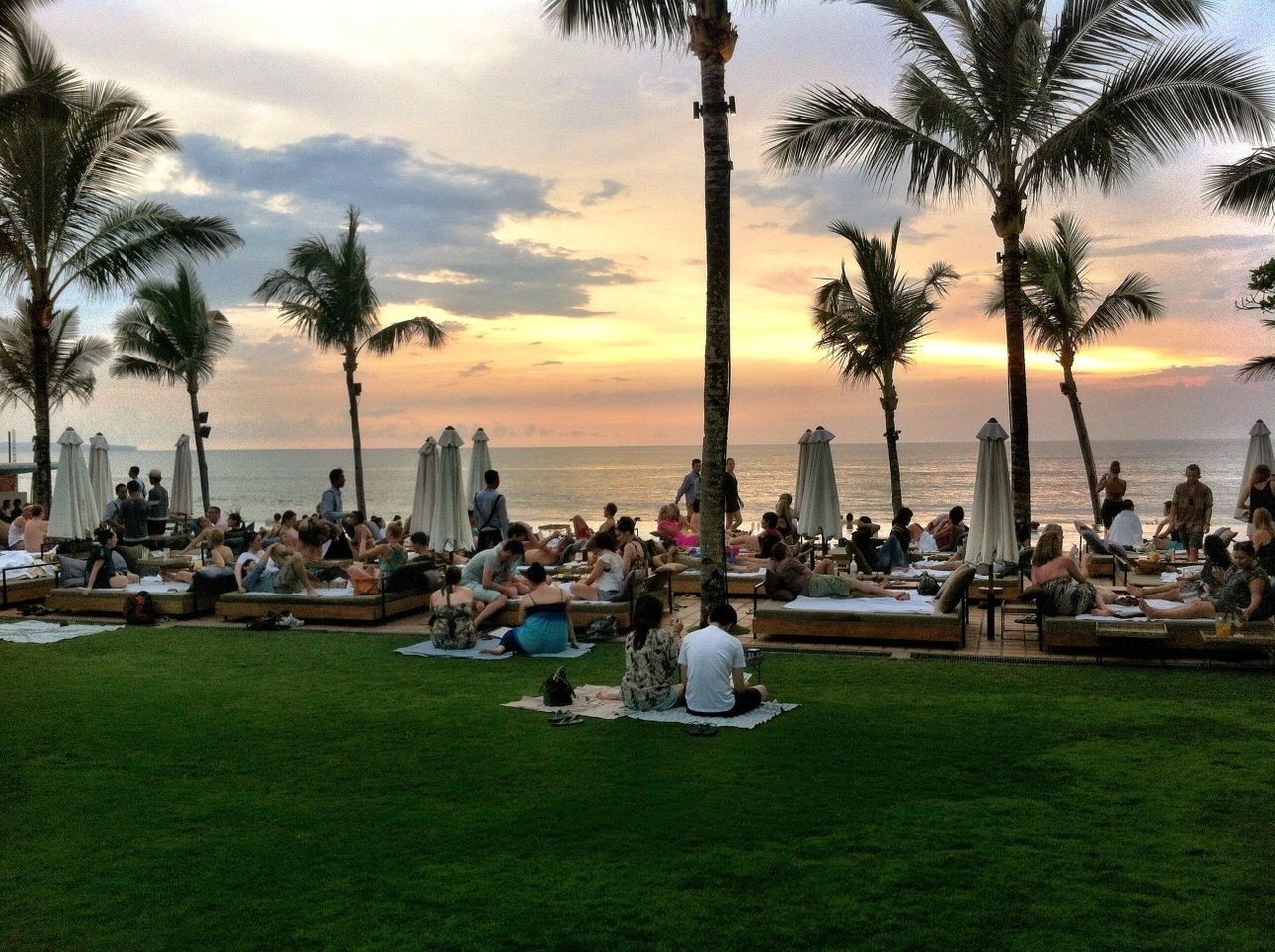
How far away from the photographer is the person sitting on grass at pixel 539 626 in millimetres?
10461

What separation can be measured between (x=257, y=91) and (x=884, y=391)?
14250 millimetres

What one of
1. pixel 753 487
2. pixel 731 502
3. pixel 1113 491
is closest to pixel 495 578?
pixel 731 502

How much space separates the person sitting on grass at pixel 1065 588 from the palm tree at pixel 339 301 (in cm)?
1965

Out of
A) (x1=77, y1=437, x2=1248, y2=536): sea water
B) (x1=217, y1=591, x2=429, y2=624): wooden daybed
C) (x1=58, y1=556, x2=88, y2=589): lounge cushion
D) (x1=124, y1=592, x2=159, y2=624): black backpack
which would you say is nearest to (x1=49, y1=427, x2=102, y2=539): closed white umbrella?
(x1=58, y1=556, x2=88, y2=589): lounge cushion

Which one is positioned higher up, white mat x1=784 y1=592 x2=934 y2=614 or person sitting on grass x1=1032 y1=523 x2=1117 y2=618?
person sitting on grass x1=1032 y1=523 x2=1117 y2=618

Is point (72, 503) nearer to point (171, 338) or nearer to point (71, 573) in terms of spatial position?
point (71, 573)

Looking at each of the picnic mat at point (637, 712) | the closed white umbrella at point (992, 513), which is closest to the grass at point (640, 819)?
the picnic mat at point (637, 712)

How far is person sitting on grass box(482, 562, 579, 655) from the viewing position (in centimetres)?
1046

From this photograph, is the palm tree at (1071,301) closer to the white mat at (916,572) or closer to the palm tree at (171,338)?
the white mat at (916,572)

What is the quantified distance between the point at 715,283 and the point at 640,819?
21.8ft

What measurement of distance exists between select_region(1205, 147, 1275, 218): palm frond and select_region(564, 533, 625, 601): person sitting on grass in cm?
1332

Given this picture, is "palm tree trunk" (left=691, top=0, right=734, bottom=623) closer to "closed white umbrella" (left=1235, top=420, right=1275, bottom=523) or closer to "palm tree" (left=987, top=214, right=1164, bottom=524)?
"closed white umbrella" (left=1235, top=420, right=1275, bottom=523)

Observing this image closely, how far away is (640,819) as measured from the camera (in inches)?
222

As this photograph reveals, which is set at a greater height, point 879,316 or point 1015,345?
point 879,316
